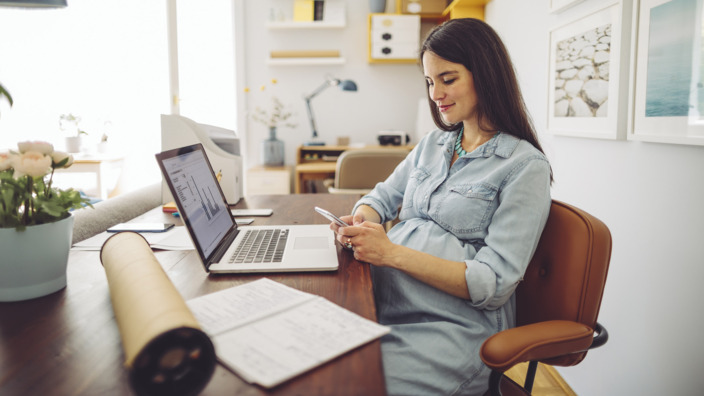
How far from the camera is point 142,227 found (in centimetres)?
134

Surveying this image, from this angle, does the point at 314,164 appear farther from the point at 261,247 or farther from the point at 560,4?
the point at 261,247

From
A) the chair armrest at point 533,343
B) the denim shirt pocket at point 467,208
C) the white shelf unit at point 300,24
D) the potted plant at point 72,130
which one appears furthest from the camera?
the white shelf unit at point 300,24

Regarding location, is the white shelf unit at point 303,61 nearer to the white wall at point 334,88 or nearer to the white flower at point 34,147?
the white wall at point 334,88

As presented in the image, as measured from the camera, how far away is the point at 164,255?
3.59 ft

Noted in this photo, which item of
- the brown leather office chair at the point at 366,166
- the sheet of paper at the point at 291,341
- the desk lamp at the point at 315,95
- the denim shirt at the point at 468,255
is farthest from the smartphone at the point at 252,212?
the desk lamp at the point at 315,95

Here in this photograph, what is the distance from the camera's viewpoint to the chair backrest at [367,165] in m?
2.71

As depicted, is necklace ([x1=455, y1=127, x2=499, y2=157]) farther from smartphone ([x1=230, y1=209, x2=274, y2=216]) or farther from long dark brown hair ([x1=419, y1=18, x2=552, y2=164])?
smartphone ([x1=230, y1=209, x2=274, y2=216])

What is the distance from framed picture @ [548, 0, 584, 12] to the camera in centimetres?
188

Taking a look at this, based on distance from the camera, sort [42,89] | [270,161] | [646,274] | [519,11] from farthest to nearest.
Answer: [270,161], [42,89], [519,11], [646,274]

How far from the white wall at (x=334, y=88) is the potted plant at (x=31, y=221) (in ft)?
11.1

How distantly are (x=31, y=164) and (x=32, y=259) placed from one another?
166mm

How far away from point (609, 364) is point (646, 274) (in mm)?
411

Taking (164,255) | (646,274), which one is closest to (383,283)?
(164,255)

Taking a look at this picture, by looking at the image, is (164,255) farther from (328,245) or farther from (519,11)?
(519,11)
